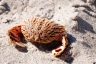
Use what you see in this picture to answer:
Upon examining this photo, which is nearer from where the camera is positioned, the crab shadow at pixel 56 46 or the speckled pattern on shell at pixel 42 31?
the crab shadow at pixel 56 46

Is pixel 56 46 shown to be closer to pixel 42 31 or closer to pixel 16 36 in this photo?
pixel 42 31

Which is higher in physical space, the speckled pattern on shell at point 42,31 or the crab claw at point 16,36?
the speckled pattern on shell at point 42,31

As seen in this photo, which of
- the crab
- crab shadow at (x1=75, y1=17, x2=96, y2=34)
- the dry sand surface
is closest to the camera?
the dry sand surface

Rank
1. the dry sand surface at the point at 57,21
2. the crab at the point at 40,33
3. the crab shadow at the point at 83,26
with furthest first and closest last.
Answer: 1. the crab shadow at the point at 83,26
2. the crab at the point at 40,33
3. the dry sand surface at the point at 57,21

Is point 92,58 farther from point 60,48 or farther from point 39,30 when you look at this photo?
point 39,30

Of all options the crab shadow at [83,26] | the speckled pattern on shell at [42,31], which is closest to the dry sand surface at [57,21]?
the crab shadow at [83,26]

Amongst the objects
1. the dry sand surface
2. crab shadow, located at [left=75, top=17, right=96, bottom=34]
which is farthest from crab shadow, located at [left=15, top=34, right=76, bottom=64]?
crab shadow, located at [left=75, top=17, right=96, bottom=34]

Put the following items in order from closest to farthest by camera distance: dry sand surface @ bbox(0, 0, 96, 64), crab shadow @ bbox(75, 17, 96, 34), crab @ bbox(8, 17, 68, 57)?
1. dry sand surface @ bbox(0, 0, 96, 64)
2. crab @ bbox(8, 17, 68, 57)
3. crab shadow @ bbox(75, 17, 96, 34)

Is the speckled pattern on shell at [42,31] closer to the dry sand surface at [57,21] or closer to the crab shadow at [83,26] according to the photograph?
the dry sand surface at [57,21]

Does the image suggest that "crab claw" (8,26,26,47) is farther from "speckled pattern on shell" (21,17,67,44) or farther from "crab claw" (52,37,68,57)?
"crab claw" (52,37,68,57)

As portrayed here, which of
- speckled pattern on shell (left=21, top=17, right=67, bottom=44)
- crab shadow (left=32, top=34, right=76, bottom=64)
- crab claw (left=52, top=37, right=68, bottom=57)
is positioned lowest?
crab shadow (left=32, top=34, right=76, bottom=64)
